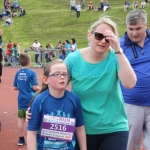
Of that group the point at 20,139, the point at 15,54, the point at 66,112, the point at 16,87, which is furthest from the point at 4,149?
the point at 15,54

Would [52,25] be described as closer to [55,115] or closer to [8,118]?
[8,118]

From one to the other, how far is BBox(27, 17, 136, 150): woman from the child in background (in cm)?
361

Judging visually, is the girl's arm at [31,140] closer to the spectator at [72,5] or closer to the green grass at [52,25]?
the green grass at [52,25]

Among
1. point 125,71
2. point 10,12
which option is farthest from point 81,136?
point 10,12

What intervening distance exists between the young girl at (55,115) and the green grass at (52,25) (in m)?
30.7

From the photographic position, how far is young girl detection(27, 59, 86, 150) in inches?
131

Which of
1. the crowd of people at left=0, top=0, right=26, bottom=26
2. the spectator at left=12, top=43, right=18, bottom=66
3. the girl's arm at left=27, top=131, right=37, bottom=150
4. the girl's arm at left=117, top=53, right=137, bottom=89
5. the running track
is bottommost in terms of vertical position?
the running track

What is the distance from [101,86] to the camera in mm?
3355

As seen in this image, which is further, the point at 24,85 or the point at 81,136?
the point at 24,85

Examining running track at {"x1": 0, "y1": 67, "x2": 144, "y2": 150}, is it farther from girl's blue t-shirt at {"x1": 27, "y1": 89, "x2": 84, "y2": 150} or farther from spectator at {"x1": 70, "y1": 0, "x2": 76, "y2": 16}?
spectator at {"x1": 70, "y1": 0, "x2": 76, "y2": 16}

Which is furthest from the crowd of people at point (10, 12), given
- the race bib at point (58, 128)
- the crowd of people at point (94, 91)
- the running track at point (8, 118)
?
the race bib at point (58, 128)

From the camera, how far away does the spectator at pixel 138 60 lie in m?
4.46

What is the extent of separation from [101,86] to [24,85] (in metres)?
3.91

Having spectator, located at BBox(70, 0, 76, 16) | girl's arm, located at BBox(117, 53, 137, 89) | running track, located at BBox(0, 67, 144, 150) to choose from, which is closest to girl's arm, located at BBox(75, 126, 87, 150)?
girl's arm, located at BBox(117, 53, 137, 89)
